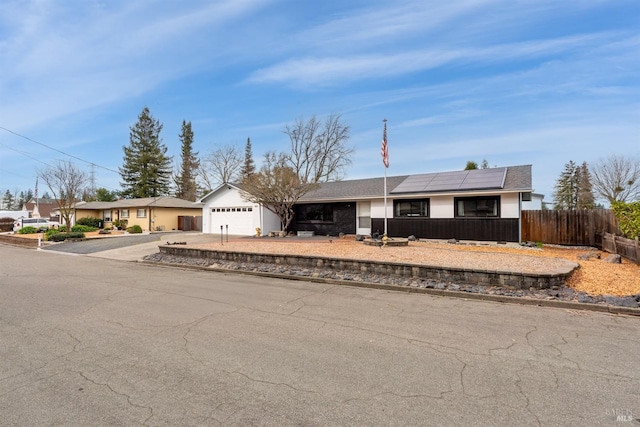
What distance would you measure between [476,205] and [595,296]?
9855mm

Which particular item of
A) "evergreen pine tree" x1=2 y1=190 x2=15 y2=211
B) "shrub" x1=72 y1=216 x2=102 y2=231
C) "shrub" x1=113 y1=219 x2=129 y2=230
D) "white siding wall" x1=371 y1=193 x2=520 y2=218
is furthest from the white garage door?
"evergreen pine tree" x1=2 y1=190 x2=15 y2=211

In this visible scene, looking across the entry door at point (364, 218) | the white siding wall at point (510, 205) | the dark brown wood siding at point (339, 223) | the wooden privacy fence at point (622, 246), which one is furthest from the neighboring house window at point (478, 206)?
the dark brown wood siding at point (339, 223)

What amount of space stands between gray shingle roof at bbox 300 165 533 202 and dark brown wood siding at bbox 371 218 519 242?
1489 millimetres

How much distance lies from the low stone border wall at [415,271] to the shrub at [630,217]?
414cm

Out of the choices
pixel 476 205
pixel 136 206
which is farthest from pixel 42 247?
pixel 476 205

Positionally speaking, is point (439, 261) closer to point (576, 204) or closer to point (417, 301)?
point (417, 301)

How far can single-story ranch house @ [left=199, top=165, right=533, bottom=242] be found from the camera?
15617 mm

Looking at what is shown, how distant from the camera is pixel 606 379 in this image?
3680mm

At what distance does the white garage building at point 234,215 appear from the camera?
23312 millimetres

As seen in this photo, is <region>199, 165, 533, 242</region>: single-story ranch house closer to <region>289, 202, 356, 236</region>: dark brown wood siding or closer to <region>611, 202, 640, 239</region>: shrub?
<region>289, 202, 356, 236</region>: dark brown wood siding

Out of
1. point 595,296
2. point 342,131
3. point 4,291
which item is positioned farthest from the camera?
point 342,131

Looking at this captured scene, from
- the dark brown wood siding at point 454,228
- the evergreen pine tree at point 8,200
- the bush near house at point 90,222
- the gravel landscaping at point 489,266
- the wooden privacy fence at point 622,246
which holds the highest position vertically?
the evergreen pine tree at point 8,200

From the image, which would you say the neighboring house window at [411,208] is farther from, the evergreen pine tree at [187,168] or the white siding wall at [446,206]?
the evergreen pine tree at [187,168]

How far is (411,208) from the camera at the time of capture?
18.2 meters
